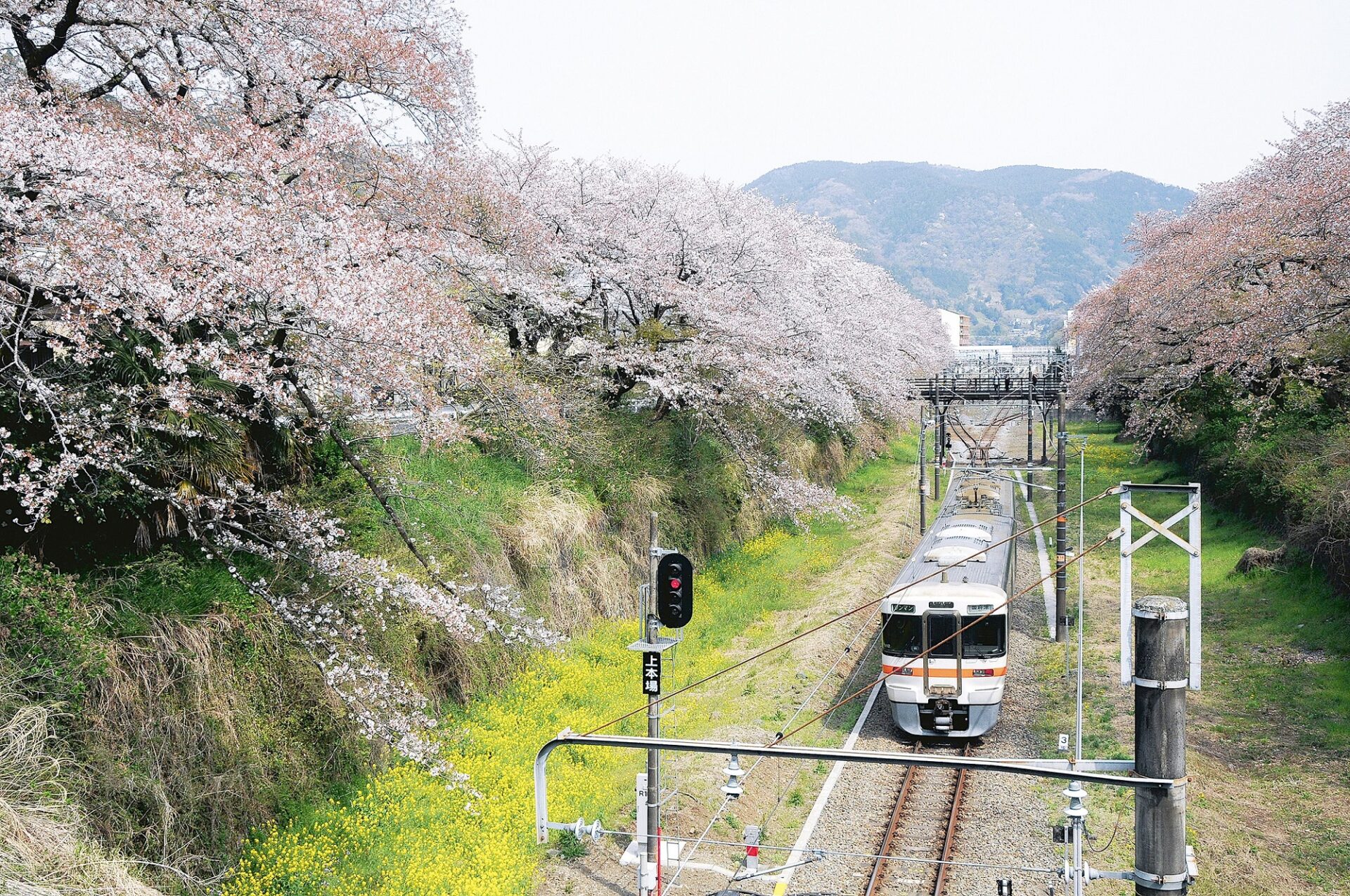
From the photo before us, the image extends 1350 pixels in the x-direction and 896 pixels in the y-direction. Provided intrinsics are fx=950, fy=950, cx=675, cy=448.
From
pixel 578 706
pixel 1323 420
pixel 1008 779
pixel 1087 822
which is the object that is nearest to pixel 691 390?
pixel 578 706

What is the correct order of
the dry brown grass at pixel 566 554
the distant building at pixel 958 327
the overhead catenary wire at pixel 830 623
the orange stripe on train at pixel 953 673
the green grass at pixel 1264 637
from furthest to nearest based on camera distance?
1. the distant building at pixel 958 327
2. the dry brown grass at pixel 566 554
3. the green grass at pixel 1264 637
4. the orange stripe on train at pixel 953 673
5. the overhead catenary wire at pixel 830 623

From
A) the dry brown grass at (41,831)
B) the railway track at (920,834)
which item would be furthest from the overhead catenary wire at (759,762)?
the dry brown grass at (41,831)

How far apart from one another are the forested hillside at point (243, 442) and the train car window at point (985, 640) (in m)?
6.13

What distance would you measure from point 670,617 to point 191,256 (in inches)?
203

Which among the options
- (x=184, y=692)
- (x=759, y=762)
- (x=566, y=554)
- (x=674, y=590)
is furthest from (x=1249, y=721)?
(x=184, y=692)

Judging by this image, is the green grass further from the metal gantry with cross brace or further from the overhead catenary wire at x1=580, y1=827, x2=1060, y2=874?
the metal gantry with cross brace

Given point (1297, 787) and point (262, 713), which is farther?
point (1297, 787)

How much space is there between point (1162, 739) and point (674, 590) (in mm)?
4852

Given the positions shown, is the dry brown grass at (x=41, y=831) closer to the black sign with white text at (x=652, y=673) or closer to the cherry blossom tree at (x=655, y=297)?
the black sign with white text at (x=652, y=673)

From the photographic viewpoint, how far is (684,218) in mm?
21891

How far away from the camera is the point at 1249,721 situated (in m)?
14.5

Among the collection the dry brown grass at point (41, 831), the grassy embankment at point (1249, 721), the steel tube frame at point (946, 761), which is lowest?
the grassy embankment at point (1249, 721)

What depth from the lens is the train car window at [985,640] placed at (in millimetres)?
13734

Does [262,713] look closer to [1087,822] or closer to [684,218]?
[1087,822]
